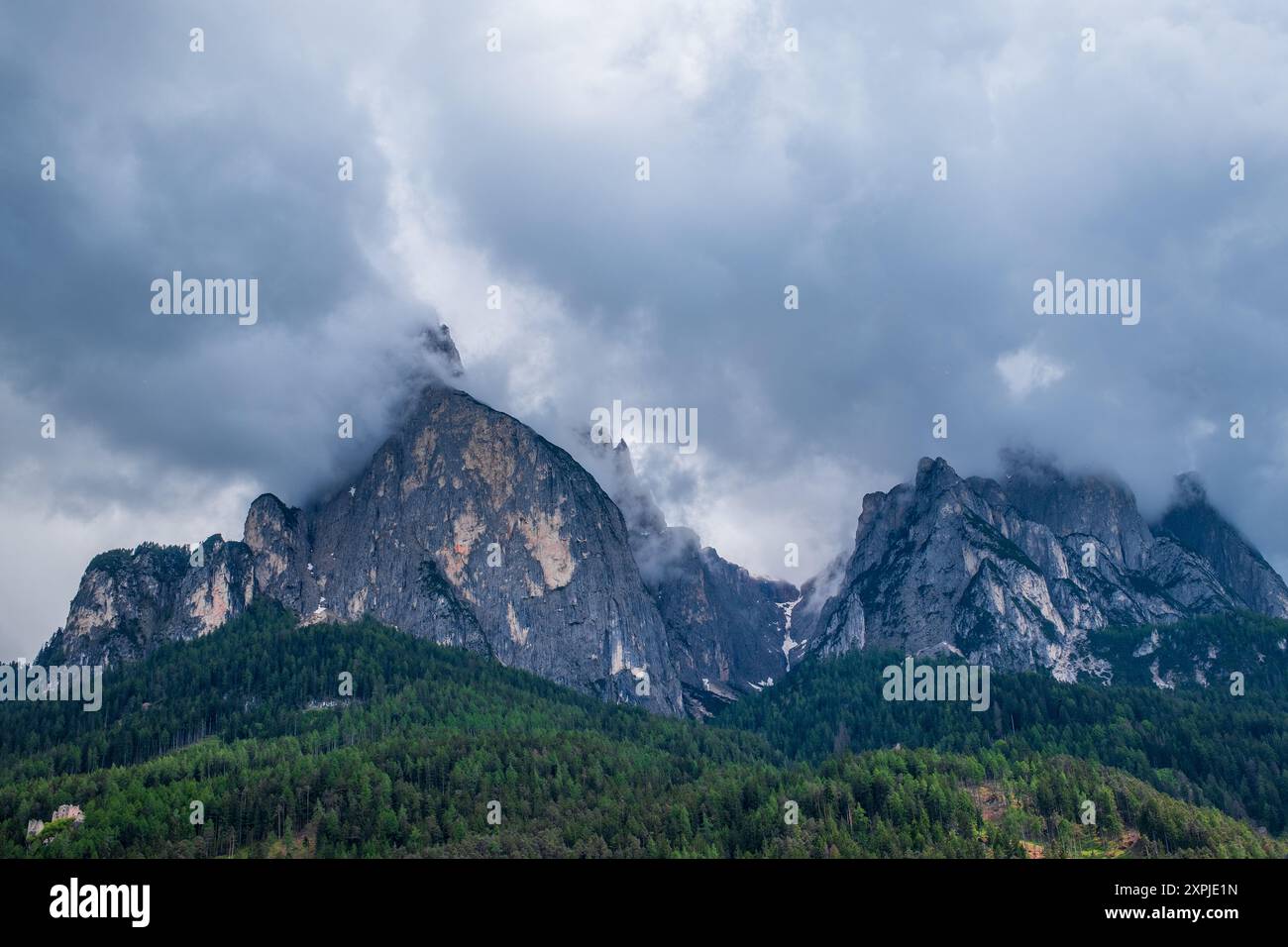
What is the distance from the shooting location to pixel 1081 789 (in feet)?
620

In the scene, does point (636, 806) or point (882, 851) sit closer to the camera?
point (882, 851)

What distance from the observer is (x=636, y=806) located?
189 meters
